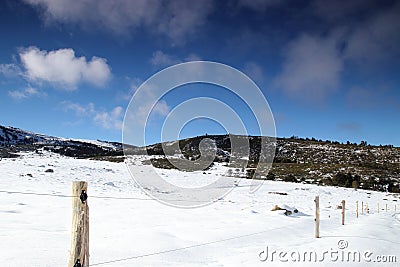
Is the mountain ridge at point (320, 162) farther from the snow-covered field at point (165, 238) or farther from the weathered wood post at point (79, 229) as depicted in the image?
the weathered wood post at point (79, 229)

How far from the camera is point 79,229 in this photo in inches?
132

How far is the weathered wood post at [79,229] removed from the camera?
10.8 ft

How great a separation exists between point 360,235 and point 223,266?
510cm

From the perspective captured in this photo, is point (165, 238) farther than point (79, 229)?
Yes

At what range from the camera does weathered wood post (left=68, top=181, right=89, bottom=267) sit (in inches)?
129

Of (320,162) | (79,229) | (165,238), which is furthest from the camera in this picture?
(320,162)

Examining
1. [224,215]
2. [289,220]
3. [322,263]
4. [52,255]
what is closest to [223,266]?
[322,263]

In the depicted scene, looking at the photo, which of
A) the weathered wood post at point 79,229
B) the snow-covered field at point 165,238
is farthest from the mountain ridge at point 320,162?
the weathered wood post at point 79,229

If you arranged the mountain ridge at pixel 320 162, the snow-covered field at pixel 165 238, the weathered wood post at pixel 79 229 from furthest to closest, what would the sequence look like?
the mountain ridge at pixel 320 162, the snow-covered field at pixel 165 238, the weathered wood post at pixel 79 229

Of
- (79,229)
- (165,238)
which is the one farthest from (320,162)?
(79,229)

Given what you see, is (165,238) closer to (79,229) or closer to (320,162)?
(79,229)

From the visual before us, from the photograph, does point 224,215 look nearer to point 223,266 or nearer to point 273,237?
point 273,237

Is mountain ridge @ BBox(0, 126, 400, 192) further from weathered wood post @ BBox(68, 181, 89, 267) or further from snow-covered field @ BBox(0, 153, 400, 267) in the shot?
weathered wood post @ BBox(68, 181, 89, 267)

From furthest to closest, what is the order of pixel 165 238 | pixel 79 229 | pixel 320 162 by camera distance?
pixel 320 162 < pixel 165 238 < pixel 79 229
